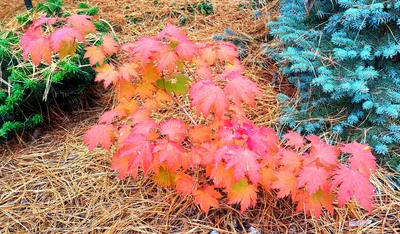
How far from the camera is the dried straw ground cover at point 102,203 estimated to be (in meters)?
1.54

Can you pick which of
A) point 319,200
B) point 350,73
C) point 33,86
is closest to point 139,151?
point 319,200

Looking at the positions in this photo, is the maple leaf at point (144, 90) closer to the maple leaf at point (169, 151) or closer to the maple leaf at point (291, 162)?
the maple leaf at point (169, 151)

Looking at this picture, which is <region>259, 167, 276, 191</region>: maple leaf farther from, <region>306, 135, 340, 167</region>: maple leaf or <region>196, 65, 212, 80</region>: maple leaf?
<region>196, 65, 212, 80</region>: maple leaf

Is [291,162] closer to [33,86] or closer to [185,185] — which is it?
[185,185]

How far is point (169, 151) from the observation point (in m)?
1.29

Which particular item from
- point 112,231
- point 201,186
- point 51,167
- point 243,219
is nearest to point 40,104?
point 51,167

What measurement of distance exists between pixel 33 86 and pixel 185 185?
1072 mm

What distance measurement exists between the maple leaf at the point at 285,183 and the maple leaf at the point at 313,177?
3.4 inches

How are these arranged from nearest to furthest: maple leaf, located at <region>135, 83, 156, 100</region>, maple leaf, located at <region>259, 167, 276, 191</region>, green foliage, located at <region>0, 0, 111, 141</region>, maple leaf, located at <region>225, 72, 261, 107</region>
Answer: maple leaf, located at <region>225, 72, 261, 107</region> < maple leaf, located at <region>259, 167, 276, 191</region> < maple leaf, located at <region>135, 83, 156, 100</region> < green foliage, located at <region>0, 0, 111, 141</region>

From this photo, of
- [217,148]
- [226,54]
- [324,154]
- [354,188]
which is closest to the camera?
[354,188]

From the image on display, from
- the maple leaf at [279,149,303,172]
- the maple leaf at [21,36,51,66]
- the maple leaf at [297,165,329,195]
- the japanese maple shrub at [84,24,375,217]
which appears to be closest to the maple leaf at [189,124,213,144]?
the japanese maple shrub at [84,24,375,217]

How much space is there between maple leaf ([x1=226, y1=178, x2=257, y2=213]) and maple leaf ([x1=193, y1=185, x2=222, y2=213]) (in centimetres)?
11

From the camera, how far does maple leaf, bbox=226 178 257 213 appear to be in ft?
4.51

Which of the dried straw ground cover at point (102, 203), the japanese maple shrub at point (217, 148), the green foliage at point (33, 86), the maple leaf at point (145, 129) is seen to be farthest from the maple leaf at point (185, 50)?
the green foliage at point (33, 86)
